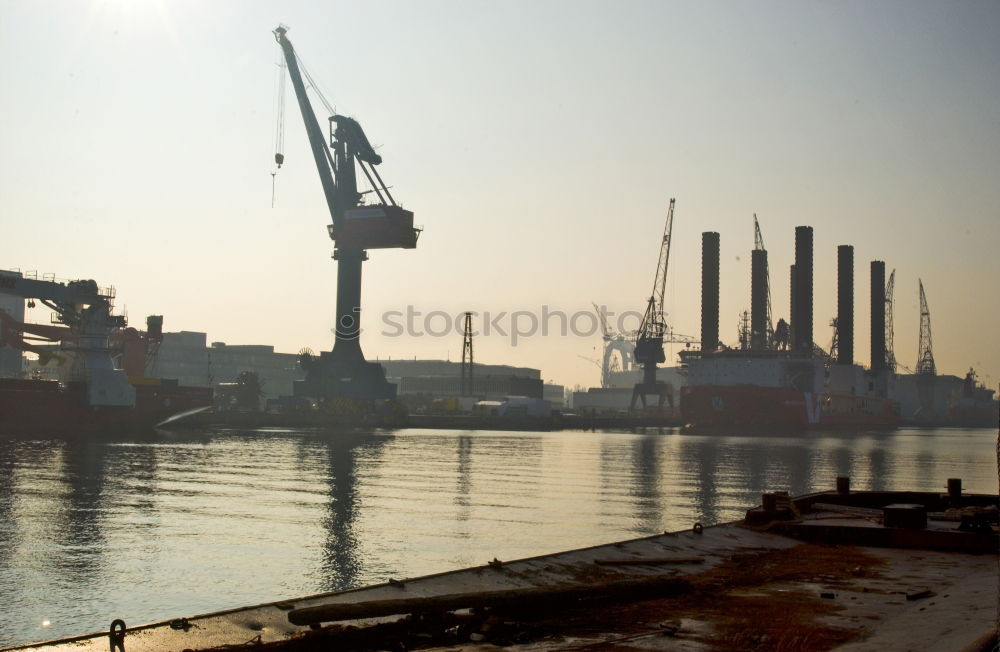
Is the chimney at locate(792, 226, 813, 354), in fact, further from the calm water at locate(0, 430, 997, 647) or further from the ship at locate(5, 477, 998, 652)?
the ship at locate(5, 477, 998, 652)

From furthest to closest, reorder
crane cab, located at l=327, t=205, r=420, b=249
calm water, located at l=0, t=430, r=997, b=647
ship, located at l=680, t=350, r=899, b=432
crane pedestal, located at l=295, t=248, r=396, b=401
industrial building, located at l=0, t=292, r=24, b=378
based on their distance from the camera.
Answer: industrial building, located at l=0, t=292, r=24, b=378
ship, located at l=680, t=350, r=899, b=432
crane pedestal, located at l=295, t=248, r=396, b=401
crane cab, located at l=327, t=205, r=420, b=249
calm water, located at l=0, t=430, r=997, b=647

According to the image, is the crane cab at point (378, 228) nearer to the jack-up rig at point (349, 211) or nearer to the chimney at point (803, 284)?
the jack-up rig at point (349, 211)

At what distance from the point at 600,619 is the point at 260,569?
384 inches

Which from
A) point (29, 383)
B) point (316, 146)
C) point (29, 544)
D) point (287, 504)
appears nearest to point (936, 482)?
point (287, 504)

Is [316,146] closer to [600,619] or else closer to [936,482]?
[936,482]

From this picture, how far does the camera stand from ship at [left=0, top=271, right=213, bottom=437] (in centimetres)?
6812

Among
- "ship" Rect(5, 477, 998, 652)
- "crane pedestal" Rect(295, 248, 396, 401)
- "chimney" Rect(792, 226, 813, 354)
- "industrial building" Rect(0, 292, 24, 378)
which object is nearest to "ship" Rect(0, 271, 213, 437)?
"crane pedestal" Rect(295, 248, 396, 401)

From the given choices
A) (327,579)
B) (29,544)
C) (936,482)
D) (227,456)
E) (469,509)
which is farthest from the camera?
(227,456)

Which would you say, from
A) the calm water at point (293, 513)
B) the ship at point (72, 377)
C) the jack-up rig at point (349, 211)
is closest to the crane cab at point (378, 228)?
the jack-up rig at point (349, 211)

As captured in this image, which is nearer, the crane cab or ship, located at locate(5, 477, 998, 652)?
ship, located at locate(5, 477, 998, 652)

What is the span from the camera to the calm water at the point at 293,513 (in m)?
14.9

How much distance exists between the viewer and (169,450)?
180 ft

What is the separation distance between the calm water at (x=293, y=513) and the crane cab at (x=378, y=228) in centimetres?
4293

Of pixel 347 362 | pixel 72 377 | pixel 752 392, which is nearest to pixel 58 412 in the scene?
pixel 72 377
